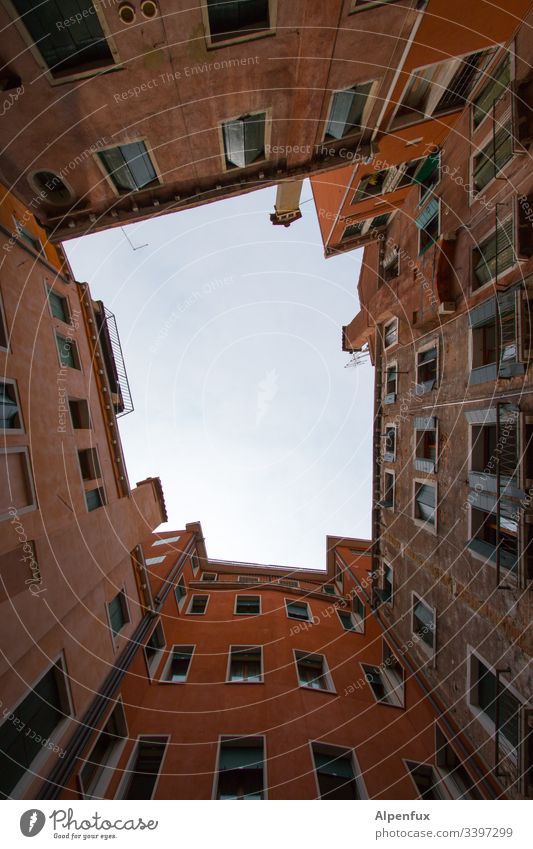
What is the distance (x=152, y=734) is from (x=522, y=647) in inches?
568

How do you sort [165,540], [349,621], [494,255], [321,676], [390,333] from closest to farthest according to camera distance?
[494,255]
[321,676]
[390,333]
[349,621]
[165,540]

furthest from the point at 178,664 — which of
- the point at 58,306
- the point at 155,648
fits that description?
the point at 58,306

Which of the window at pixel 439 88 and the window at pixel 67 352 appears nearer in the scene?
the window at pixel 439 88

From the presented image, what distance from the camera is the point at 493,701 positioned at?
33.3ft

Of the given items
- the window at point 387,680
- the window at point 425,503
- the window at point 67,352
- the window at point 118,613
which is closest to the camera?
the window at point 67,352

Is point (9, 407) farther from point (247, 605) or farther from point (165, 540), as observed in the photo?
point (165, 540)

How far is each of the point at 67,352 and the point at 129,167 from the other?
7192 mm

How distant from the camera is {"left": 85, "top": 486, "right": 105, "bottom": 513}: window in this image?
1289cm

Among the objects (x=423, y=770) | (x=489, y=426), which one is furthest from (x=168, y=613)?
(x=489, y=426)

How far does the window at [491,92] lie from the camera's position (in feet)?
33.2

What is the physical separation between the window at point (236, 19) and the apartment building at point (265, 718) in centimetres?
2123

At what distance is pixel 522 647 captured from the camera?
29.6 ft

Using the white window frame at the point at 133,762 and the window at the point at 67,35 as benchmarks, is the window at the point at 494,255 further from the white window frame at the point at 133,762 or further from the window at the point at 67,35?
the white window frame at the point at 133,762

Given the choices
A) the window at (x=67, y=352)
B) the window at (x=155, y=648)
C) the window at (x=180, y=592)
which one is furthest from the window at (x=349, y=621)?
the window at (x=67, y=352)
